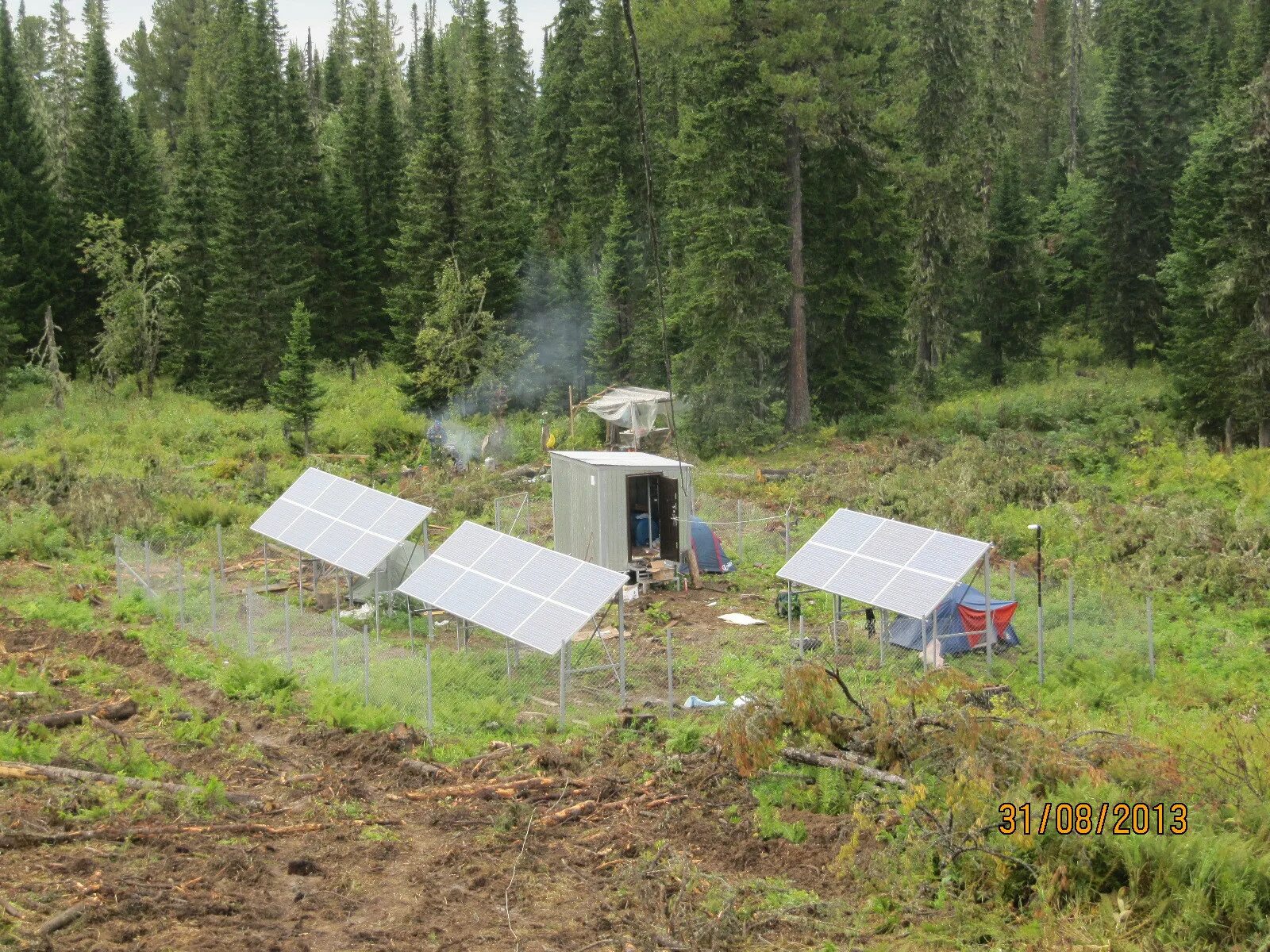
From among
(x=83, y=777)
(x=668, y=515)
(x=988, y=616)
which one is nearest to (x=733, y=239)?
(x=668, y=515)

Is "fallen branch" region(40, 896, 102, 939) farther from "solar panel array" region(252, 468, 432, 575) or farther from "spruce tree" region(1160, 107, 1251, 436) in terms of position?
"spruce tree" region(1160, 107, 1251, 436)

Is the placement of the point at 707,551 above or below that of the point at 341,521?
below

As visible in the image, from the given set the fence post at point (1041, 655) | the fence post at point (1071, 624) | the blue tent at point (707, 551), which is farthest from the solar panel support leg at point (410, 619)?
the fence post at point (1071, 624)

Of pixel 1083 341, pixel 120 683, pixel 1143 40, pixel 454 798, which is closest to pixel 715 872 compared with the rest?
pixel 454 798

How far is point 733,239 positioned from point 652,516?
12668 mm

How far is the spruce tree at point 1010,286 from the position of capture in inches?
1785

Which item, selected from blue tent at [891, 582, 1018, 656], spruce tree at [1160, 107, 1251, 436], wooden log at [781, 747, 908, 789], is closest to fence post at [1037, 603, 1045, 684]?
blue tent at [891, 582, 1018, 656]

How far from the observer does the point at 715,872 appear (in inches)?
404

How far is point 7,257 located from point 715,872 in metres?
43.6

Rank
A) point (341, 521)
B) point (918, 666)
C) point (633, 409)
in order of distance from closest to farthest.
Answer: point (918, 666)
point (341, 521)
point (633, 409)

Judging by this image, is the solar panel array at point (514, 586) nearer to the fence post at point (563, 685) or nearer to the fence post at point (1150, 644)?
the fence post at point (563, 685)

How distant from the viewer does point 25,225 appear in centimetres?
4725

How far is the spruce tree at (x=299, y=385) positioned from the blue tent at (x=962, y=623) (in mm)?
21662

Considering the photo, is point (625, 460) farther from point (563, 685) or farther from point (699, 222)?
point (699, 222)
